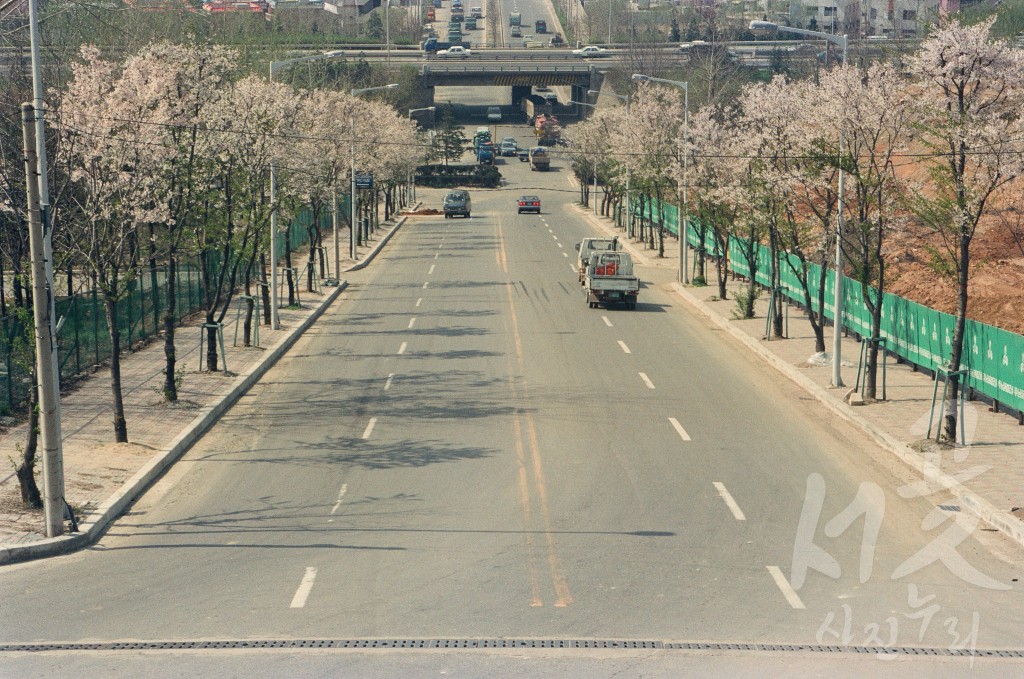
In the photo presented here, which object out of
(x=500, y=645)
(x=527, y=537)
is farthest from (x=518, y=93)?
(x=500, y=645)

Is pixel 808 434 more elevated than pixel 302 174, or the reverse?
pixel 302 174

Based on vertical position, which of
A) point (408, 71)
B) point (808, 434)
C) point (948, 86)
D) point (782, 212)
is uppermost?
point (408, 71)

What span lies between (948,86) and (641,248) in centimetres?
4365

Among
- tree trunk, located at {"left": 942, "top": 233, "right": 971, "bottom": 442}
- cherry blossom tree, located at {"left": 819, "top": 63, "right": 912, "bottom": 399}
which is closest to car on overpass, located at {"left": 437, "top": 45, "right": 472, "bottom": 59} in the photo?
cherry blossom tree, located at {"left": 819, "top": 63, "right": 912, "bottom": 399}

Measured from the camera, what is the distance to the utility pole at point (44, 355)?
1625cm

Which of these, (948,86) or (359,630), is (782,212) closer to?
(948,86)

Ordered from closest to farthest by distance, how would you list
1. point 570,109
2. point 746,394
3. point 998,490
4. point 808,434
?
point 998,490 < point 808,434 < point 746,394 < point 570,109

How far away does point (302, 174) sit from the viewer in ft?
145

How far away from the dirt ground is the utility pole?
22897 millimetres

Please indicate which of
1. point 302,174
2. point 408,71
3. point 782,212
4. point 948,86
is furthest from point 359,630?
point 408,71

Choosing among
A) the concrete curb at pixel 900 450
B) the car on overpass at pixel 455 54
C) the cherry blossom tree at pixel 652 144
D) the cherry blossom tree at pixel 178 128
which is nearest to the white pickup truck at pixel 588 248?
the cherry blossom tree at pixel 652 144

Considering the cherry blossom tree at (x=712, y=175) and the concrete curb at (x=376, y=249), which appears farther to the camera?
the concrete curb at (x=376, y=249)

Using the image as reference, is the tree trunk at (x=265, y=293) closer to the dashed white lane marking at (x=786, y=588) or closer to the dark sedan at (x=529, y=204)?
the dashed white lane marking at (x=786, y=588)

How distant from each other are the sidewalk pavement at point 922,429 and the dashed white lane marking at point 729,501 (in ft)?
10.0
